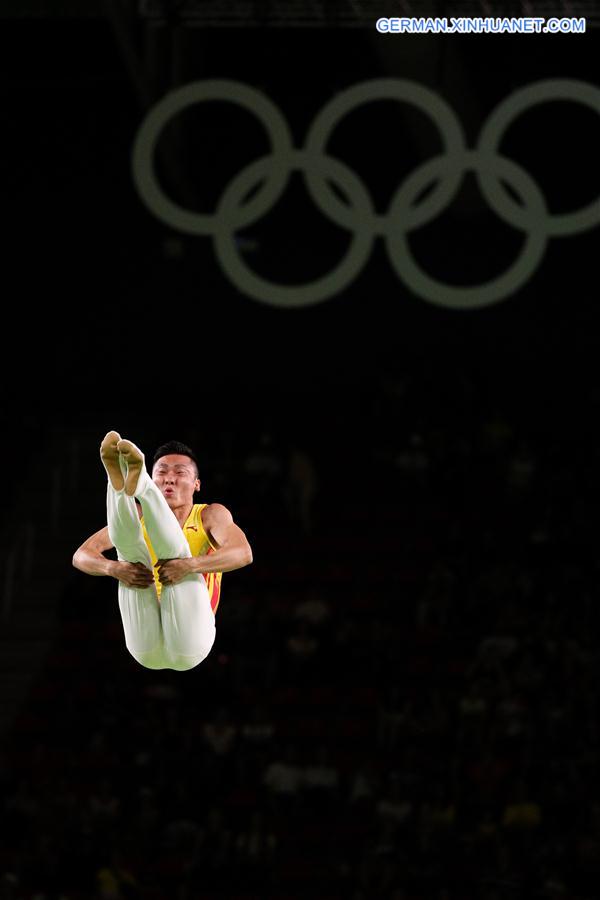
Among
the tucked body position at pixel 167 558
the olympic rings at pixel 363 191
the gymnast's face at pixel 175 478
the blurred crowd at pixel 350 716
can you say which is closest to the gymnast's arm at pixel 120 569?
the tucked body position at pixel 167 558

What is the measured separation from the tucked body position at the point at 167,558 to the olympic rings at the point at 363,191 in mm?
7280

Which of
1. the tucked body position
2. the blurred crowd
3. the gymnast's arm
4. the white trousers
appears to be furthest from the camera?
the blurred crowd

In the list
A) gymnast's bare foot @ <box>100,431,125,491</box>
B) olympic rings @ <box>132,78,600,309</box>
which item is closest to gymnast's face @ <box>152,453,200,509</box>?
gymnast's bare foot @ <box>100,431,125,491</box>

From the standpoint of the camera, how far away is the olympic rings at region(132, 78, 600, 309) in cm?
1577

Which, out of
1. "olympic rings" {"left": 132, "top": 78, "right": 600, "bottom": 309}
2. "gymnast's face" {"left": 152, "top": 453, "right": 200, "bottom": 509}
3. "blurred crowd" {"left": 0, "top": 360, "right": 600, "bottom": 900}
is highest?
A: "olympic rings" {"left": 132, "top": 78, "right": 600, "bottom": 309}

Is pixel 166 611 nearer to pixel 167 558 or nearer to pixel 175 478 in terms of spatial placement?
pixel 167 558

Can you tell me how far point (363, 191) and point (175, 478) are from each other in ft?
27.3

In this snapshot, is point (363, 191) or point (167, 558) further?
point (363, 191)

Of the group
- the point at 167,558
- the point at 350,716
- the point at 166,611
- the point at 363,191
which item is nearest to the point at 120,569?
the point at 167,558

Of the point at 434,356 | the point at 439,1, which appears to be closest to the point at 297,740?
→ the point at 439,1

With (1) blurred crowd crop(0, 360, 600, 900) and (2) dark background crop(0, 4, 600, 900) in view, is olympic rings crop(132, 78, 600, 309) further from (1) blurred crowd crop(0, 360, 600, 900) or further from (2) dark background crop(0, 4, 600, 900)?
(1) blurred crowd crop(0, 360, 600, 900)

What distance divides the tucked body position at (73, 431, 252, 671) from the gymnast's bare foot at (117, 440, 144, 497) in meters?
0.08

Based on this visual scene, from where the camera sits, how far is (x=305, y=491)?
21609 millimetres

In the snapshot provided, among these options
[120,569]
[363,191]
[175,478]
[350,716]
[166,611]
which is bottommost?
[350,716]
